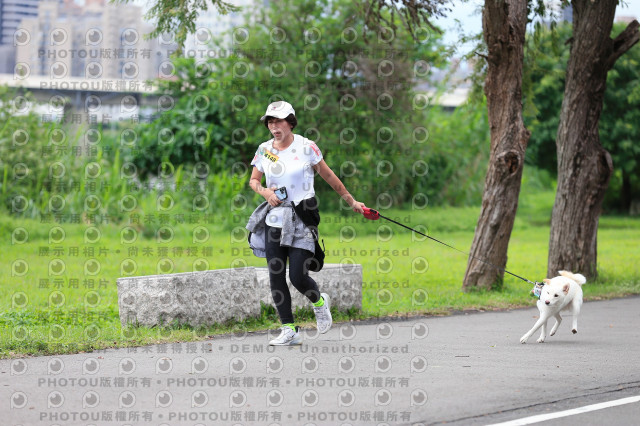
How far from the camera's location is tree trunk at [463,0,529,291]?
43.2ft

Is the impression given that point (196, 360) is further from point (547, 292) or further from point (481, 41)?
point (481, 41)

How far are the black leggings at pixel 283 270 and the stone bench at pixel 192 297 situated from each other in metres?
1.23

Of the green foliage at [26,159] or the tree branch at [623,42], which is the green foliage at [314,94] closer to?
the green foliage at [26,159]

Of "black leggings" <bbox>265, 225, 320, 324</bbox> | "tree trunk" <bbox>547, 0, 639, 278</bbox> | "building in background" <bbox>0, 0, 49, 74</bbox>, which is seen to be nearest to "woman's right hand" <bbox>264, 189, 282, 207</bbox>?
"black leggings" <bbox>265, 225, 320, 324</bbox>

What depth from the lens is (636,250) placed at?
23.3m

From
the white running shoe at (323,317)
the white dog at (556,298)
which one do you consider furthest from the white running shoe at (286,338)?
the white dog at (556,298)

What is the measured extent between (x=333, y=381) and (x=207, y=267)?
31.1ft

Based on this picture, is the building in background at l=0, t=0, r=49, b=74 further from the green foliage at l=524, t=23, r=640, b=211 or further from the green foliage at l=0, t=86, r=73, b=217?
→ the green foliage at l=524, t=23, r=640, b=211

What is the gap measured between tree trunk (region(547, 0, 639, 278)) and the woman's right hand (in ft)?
25.4

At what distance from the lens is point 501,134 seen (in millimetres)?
13469

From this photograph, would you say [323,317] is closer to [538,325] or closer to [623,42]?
[538,325]

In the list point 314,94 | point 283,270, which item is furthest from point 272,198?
point 314,94

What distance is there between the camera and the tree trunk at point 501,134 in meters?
13.2

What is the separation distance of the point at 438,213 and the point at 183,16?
747 inches
